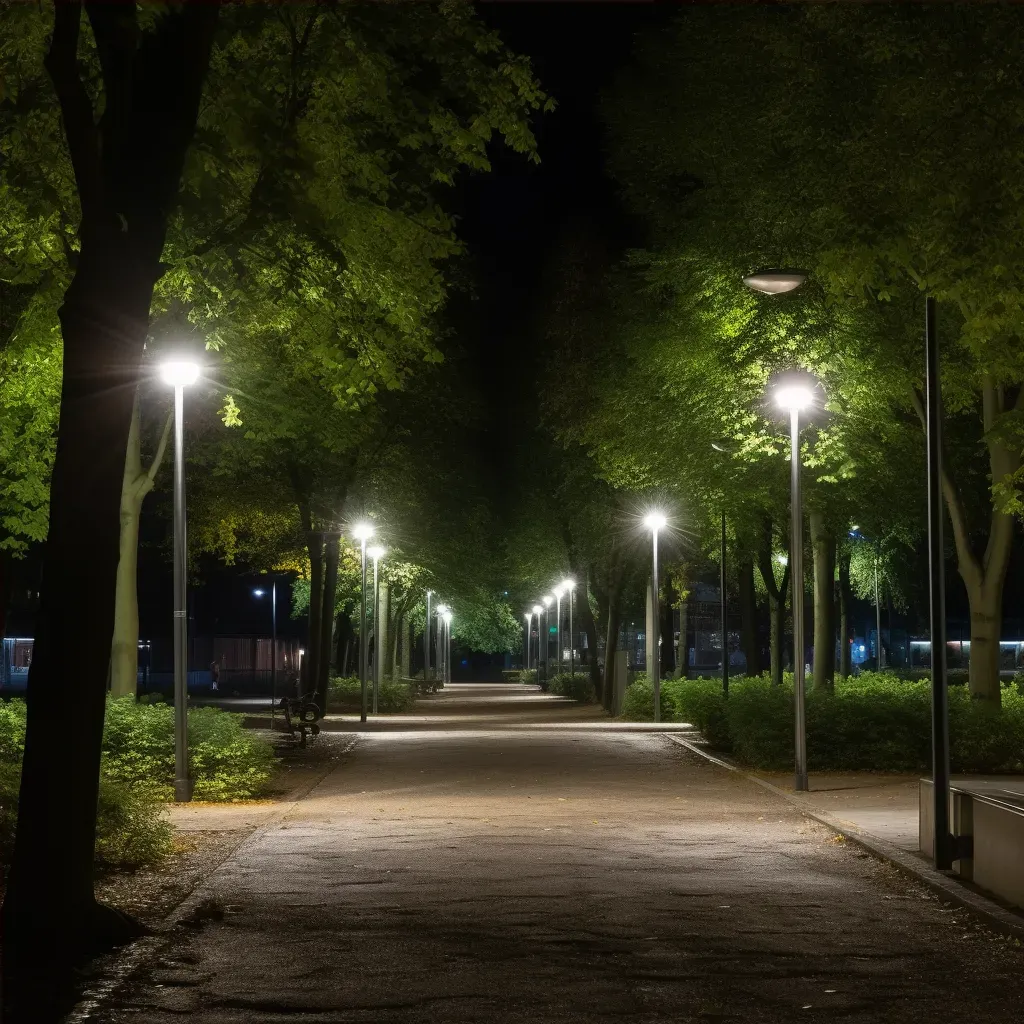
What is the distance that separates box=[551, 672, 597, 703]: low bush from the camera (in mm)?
63125

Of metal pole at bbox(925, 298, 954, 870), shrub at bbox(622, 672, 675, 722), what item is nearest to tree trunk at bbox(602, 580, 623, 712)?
shrub at bbox(622, 672, 675, 722)

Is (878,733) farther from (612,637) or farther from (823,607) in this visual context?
(612,637)

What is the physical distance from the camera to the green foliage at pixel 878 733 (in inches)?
938

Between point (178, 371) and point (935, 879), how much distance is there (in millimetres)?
11169

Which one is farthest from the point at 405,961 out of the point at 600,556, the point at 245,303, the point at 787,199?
the point at 600,556

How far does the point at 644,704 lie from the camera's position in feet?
148

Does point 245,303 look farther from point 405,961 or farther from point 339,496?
point 339,496

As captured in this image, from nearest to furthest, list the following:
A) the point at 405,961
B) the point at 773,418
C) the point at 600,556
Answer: the point at 405,961
the point at 773,418
the point at 600,556

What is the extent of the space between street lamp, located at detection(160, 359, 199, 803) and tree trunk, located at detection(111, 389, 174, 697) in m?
5.28

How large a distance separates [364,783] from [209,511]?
20.1m

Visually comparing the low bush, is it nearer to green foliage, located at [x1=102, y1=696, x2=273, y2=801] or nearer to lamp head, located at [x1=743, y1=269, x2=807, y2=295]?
green foliage, located at [x1=102, y1=696, x2=273, y2=801]

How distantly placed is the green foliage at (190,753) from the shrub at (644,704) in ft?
74.3

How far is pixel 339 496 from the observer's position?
4341 cm

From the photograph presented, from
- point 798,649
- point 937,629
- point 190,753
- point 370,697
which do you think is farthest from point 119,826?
point 370,697
